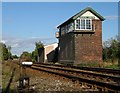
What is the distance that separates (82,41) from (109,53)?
438 inches

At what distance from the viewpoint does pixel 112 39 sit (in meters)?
64.1

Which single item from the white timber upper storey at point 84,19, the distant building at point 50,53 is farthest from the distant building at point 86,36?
the distant building at point 50,53

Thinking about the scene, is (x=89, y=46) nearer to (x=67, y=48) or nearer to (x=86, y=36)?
(x=86, y=36)

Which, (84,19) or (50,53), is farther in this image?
(50,53)

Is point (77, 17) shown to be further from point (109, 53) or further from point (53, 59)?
point (53, 59)

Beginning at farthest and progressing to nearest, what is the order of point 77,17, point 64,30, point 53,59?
1. point 53,59
2. point 64,30
3. point 77,17

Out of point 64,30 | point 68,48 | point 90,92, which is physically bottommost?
point 90,92

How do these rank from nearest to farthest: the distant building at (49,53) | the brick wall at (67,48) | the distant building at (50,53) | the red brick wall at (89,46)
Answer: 1. the red brick wall at (89,46)
2. the brick wall at (67,48)
3. the distant building at (50,53)
4. the distant building at (49,53)

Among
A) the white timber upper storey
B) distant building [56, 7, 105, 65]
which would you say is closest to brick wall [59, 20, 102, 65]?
distant building [56, 7, 105, 65]

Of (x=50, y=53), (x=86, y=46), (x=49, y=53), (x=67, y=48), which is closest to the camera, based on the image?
(x=86, y=46)

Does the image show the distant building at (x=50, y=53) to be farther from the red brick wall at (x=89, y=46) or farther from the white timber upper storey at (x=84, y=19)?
the white timber upper storey at (x=84, y=19)

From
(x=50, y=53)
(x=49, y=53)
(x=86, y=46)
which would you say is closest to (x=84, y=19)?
(x=86, y=46)

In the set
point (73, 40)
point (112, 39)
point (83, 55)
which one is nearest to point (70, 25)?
point (73, 40)

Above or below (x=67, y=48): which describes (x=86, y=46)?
above
